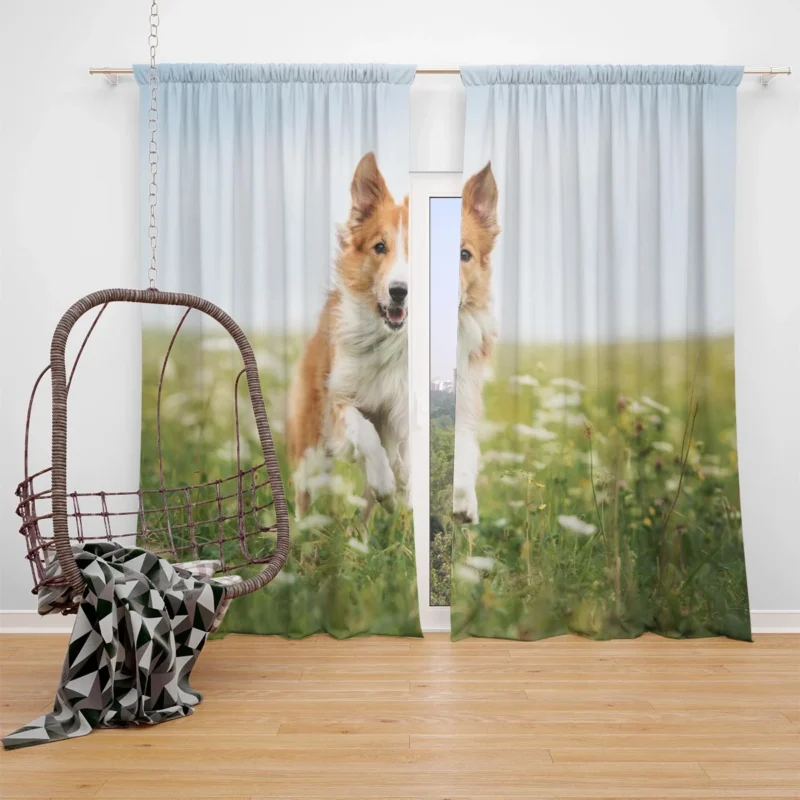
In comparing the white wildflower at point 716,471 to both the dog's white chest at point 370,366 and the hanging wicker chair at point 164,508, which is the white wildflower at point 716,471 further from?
the hanging wicker chair at point 164,508

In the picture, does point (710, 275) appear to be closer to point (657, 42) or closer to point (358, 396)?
point (657, 42)

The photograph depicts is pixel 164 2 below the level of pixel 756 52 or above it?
above

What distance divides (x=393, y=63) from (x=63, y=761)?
2.69 meters

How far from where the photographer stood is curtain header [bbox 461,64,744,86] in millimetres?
3053

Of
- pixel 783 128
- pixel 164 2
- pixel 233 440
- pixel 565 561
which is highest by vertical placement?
pixel 164 2

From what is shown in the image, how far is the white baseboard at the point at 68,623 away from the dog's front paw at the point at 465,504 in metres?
0.49

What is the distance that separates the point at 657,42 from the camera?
3154mm

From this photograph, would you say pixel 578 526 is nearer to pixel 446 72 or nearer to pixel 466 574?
pixel 466 574

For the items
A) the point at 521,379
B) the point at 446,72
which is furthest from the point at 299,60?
the point at 521,379

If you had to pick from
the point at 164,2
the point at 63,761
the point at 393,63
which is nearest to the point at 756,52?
the point at 393,63

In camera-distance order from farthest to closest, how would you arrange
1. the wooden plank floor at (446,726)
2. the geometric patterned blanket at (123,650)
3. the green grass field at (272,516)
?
the green grass field at (272,516)
the geometric patterned blanket at (123,650)
the wooden plank floor at (446,726)

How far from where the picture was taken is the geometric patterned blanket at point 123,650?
216cm

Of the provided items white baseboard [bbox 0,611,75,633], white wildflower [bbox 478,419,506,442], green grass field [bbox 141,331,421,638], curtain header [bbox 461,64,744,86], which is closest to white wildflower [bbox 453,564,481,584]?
green grass field [bbox 141,331,421,638]

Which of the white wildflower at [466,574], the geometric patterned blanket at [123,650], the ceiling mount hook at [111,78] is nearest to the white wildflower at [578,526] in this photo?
the white wildflower at [466,574]
